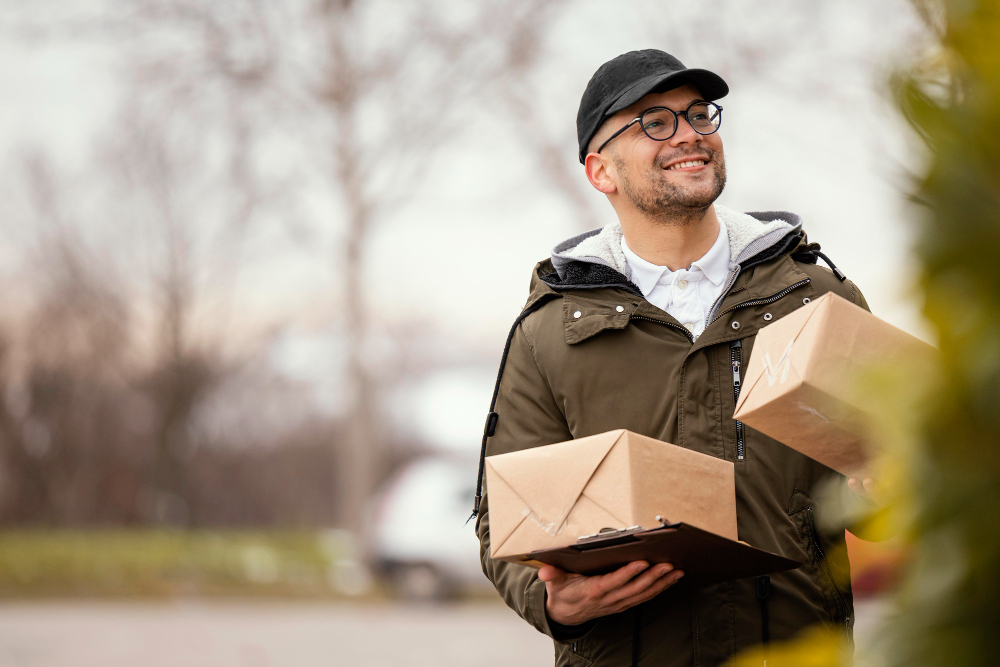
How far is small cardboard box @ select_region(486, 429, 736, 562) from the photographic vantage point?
195 centimetres

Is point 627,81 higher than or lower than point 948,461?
higher

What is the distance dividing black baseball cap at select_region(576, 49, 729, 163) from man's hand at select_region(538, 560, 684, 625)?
1086 millimetres

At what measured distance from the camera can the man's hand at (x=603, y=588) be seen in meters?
1.99

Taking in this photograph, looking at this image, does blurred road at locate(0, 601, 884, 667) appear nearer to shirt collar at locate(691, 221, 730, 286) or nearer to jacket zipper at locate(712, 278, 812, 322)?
shirt collar at locate(691, 221, 730, 286)

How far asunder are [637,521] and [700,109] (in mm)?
1063

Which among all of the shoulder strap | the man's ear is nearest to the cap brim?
the man's ear

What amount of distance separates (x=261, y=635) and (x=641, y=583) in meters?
7.92

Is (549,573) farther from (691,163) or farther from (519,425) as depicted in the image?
(691,163)

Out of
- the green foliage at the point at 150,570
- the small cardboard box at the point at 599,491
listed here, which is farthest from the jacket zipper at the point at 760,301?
the green foliage at the point at 150,570

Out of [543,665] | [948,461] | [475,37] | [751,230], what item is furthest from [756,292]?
[475,37]

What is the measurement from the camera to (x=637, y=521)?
1928 millimetres

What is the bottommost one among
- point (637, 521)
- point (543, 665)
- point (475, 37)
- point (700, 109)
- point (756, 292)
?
point (543, 665)

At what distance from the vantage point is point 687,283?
8.16 ft

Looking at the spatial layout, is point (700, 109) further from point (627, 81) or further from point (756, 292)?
point (756, 292)
